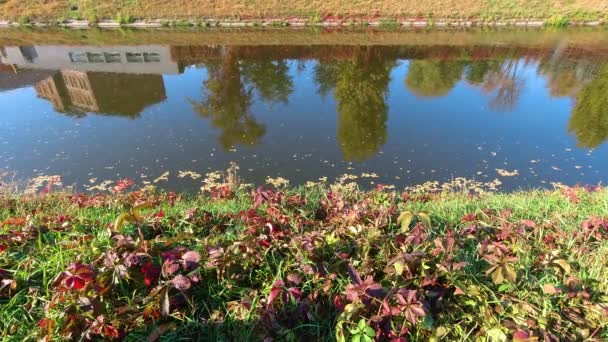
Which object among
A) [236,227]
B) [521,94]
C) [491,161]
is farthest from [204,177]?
[521,94]

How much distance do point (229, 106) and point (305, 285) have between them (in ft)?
36.0

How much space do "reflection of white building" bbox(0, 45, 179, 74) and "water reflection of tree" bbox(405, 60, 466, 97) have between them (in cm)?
1109

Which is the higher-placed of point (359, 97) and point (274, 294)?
point (274, 294)

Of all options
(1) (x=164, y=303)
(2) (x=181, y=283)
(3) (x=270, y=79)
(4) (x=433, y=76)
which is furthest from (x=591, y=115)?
(1) (x=164, y=303)

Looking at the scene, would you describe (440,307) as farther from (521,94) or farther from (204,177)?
(521,94)

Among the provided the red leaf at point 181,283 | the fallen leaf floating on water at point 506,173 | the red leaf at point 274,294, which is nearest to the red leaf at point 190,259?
the red leaf at point 181,283

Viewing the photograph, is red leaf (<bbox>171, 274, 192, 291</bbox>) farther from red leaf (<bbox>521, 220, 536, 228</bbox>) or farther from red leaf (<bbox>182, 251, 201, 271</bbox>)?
red leaf (<bbox>521, 220, 536, 228</bbox>)

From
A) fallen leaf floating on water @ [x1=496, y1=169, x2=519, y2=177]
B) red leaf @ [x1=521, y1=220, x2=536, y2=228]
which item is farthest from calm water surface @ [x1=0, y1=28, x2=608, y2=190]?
red leaf @ [x1=521, y1=220, x2=536, y2=228]

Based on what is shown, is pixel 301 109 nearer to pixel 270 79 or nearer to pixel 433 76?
pixel 270 79

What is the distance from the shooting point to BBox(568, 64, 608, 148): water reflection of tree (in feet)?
34.6

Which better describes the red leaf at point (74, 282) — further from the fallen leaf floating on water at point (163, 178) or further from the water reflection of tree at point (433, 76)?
the water reflection of tree at point (433, 76)

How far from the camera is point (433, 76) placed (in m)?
16.0

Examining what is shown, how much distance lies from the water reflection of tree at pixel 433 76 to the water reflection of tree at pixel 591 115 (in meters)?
4.58

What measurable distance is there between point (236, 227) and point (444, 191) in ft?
18.9
